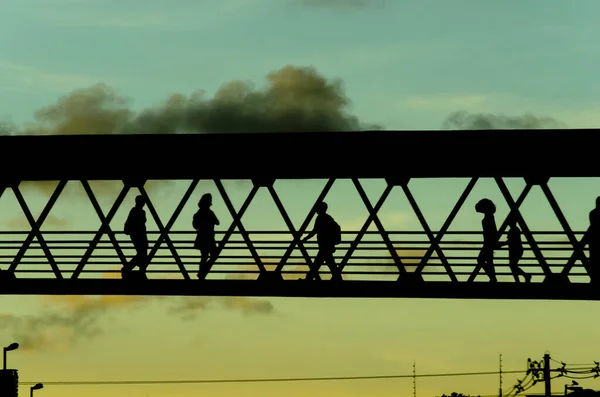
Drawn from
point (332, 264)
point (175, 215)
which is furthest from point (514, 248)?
point (175, 215)

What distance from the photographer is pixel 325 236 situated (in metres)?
30.2

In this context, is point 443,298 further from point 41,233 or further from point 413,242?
A: point 41,233

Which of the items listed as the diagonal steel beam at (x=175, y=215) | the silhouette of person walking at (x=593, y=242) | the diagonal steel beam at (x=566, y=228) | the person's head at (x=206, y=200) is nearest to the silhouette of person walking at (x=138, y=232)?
the diagonal steel beam at (x=175, y=215)

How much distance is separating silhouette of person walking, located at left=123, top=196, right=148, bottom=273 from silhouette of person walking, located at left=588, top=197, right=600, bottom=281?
322 inches

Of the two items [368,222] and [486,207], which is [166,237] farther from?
[486,207]

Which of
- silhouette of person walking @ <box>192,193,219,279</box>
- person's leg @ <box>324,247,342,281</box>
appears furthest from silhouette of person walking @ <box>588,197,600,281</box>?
silhouette of person walking @ <box>192,193,219,279</box>

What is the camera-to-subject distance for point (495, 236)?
29969 mm

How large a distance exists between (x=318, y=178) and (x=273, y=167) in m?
0.84

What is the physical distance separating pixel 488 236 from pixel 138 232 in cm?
655

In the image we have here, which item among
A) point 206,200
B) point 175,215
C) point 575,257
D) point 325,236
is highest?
point 206,200

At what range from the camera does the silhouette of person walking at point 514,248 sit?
3000cm

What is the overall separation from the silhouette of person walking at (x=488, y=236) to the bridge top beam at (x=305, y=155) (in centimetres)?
114

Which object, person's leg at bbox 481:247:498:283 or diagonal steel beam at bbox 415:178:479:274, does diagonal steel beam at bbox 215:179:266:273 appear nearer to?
diagonal steel beam at bbox 415:178:479:274

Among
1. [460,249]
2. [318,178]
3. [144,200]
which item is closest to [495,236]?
[460,249]
